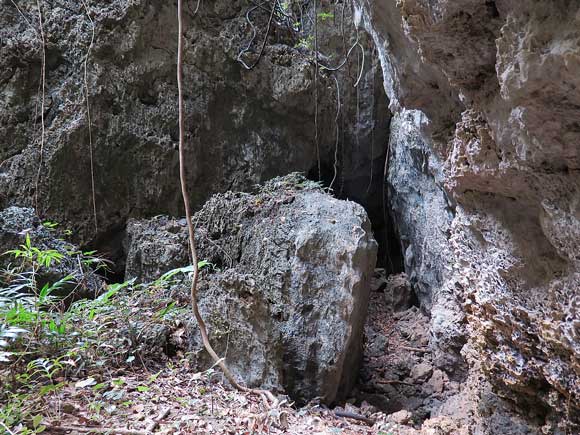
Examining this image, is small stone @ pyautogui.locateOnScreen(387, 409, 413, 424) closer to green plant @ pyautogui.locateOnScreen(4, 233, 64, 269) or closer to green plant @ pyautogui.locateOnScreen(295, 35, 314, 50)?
green plant @ pyautogui.locateOnScreen(4, 233, 64, 269)

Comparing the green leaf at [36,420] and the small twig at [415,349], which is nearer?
the green leaf at [36,420]

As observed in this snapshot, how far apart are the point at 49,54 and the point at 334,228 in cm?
380

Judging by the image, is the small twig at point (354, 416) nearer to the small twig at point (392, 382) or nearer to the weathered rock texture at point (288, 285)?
the weathered rock texture at point (288, 285)

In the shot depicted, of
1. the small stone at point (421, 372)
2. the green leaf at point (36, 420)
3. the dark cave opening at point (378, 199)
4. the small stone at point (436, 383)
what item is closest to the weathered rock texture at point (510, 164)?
the small stone at point (436, 383)

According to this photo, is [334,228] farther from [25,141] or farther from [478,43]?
[25,141]

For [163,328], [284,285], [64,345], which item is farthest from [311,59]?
Result: [64,345]

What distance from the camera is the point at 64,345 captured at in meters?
2.84

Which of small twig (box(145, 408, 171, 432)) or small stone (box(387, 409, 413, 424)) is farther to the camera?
small stone (box(387, 409, 413, 424))

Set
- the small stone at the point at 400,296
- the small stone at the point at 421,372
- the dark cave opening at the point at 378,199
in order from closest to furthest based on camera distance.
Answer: the small stone at the point at 421,372 < the small stone at the point at 400,296 < the dark cave opening at the point at 378,199

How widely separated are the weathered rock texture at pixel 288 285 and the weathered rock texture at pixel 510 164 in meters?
1.08

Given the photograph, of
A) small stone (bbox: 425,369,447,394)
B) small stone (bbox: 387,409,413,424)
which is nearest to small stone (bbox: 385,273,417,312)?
small stone (bbox: 425,369,447,394)

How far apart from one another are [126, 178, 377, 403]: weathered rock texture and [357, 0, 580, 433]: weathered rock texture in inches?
42.3

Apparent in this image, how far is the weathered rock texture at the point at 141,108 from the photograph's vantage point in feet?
17.3

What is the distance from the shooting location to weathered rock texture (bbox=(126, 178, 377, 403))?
330 centimetres
